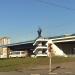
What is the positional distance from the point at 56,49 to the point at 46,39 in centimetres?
429

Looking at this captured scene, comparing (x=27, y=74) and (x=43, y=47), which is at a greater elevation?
(x=43, y=47)

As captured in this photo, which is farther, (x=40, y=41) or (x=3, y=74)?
(x=40, y=41)

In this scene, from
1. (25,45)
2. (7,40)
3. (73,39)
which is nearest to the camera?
(73,39)

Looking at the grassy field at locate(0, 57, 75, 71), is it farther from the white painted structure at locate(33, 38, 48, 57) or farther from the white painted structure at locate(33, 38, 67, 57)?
the white painted structure at locate(33, 38, 48, 57)

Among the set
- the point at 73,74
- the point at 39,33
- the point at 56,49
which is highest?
the point at 39,33

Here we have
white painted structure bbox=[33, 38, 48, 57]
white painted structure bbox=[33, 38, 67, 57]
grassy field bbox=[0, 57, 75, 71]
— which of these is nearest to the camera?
grassy field bbox=[0, 57, 75, 71]

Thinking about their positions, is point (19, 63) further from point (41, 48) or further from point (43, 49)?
point (43, 49)

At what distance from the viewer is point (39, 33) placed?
307 feet

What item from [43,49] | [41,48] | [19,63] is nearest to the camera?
[19,63]

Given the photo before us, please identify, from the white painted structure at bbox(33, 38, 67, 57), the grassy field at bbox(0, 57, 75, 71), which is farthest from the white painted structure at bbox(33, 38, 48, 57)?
the grassy field at bbox(0, 57, 75, 71)

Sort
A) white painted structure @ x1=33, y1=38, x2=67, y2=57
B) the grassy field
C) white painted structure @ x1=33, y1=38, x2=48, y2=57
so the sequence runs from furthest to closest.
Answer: white painted structure @ x1=33, y1=38, x2=48, y2=57
white painted structure @ x1=33, y1=38, x2=67, y2=57
the grassy field

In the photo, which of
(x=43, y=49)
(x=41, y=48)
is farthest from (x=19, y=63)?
(x=43, y=49)

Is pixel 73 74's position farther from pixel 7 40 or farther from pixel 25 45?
pixel 7 40

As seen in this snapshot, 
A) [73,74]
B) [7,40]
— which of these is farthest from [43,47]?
[7,40]
